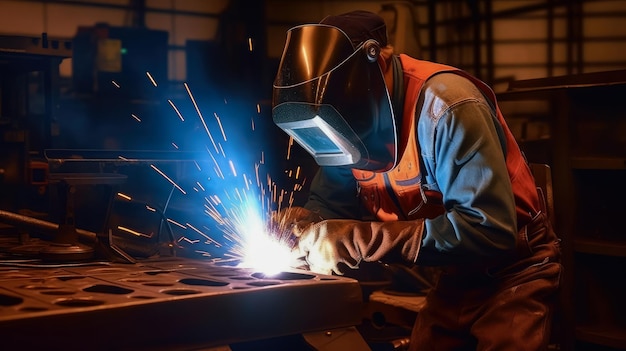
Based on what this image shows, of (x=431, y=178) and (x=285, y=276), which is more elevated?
(x=431, y=178)

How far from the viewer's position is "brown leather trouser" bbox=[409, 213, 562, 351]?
2.10 metres

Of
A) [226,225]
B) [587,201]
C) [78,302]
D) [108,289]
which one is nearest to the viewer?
[78,302]

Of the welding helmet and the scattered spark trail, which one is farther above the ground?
the welding helmet

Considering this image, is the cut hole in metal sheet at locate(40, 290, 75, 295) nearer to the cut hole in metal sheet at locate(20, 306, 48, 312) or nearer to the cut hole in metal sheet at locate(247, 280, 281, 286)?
the cut hole in metal sheet at locate(20, 306, 48, 312)

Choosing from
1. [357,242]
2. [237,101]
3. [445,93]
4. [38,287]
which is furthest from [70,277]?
[237,101]

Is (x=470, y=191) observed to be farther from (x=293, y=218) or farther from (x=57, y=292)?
(x=57, y=292)

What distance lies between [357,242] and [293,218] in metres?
0.51

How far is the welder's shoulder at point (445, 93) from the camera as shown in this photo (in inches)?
79.5

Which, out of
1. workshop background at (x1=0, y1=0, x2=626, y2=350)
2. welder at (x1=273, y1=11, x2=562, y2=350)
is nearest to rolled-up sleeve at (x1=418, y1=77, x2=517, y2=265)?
welder at (x1=273, y1=11, x2=562, y2=350)

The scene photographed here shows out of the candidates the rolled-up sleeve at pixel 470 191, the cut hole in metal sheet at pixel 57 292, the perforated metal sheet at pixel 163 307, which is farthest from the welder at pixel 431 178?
the cut hole in metal sheet at pixel 57 292

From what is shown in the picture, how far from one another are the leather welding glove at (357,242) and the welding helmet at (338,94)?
8.7 inches

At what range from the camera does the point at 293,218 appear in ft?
8.52

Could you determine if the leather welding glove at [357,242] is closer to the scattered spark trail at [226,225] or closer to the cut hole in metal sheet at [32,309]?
the scattered spark trail at [226,225]

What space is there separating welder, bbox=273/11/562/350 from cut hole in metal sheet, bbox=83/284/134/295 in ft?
2.03
